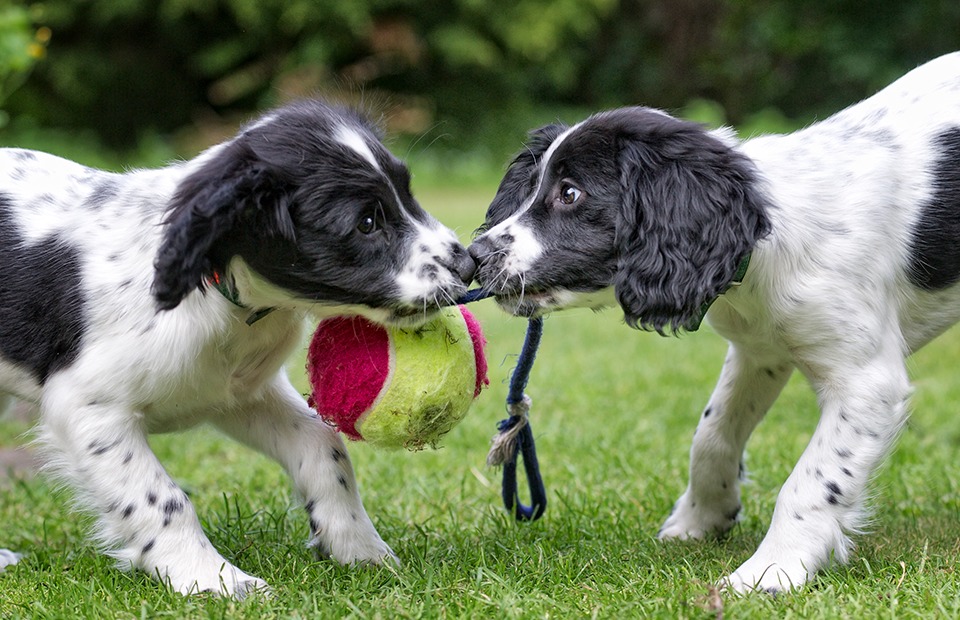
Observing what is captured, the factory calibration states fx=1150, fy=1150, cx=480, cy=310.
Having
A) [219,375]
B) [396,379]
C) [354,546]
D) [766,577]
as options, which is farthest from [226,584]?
[766,577]

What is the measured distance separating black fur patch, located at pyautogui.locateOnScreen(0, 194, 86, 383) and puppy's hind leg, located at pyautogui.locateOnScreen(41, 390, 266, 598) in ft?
0.56

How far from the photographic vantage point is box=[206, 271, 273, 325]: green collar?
306 cm

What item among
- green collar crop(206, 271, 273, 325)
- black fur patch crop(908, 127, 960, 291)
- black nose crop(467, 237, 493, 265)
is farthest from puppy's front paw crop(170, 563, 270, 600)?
black fur patch crop(908, 127, 960, 291)

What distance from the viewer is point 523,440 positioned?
3.79 meters

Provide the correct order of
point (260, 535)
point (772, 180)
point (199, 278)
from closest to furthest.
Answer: point (199, 278) < point (772, 180) < point (260, 535)

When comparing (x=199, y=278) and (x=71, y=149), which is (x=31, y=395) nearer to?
(x=199, y=278)

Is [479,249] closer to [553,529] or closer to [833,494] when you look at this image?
[553,529]

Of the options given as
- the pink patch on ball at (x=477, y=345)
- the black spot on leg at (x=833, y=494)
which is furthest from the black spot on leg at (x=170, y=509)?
the black spot on leg at (x=833, y=494)

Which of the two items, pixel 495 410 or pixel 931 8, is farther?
pixel 931 8

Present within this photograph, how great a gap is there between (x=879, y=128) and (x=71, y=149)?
594 inches

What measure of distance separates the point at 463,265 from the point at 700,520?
1331mm

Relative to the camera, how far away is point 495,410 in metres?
5.62

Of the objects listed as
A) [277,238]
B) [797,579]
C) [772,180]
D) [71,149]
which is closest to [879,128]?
[772,180]

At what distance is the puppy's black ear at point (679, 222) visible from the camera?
3.11 meters
